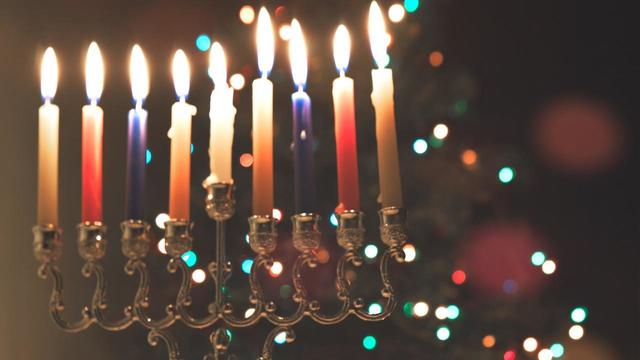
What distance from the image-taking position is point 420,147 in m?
1.54

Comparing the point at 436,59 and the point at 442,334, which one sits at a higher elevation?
the point at 436,59

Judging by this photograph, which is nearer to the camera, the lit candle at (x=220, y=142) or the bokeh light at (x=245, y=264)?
the lit candle at (x=220, y=142)

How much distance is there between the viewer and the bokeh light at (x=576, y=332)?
5.08 feet

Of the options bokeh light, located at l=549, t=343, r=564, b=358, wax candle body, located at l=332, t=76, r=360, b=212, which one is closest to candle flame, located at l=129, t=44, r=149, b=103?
wax candle body, located at l=332, t=76, r=360, b=212

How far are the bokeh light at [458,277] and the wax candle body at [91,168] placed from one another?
0.86 m

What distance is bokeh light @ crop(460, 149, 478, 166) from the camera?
61.1 inches

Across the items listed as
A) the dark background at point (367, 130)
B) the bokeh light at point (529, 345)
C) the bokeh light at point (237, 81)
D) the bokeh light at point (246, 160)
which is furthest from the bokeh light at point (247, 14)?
the bokeh light at point (529, 345)

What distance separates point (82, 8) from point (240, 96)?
0.40m

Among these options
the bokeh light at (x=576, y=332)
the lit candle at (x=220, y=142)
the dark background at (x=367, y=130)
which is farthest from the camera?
the bokeh light at (x=576, y=332)

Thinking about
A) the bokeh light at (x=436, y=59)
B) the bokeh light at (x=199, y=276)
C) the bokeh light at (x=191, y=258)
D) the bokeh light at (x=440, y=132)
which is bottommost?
the bokeh light at (x=199, y=276)

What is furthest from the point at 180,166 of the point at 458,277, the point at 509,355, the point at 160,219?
the point at 509,355

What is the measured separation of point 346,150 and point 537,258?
851 millimetres

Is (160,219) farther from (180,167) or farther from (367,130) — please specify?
(180,167)

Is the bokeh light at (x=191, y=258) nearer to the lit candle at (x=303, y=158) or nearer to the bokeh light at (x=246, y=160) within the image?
the bokeh light at (x=246, y=160)
